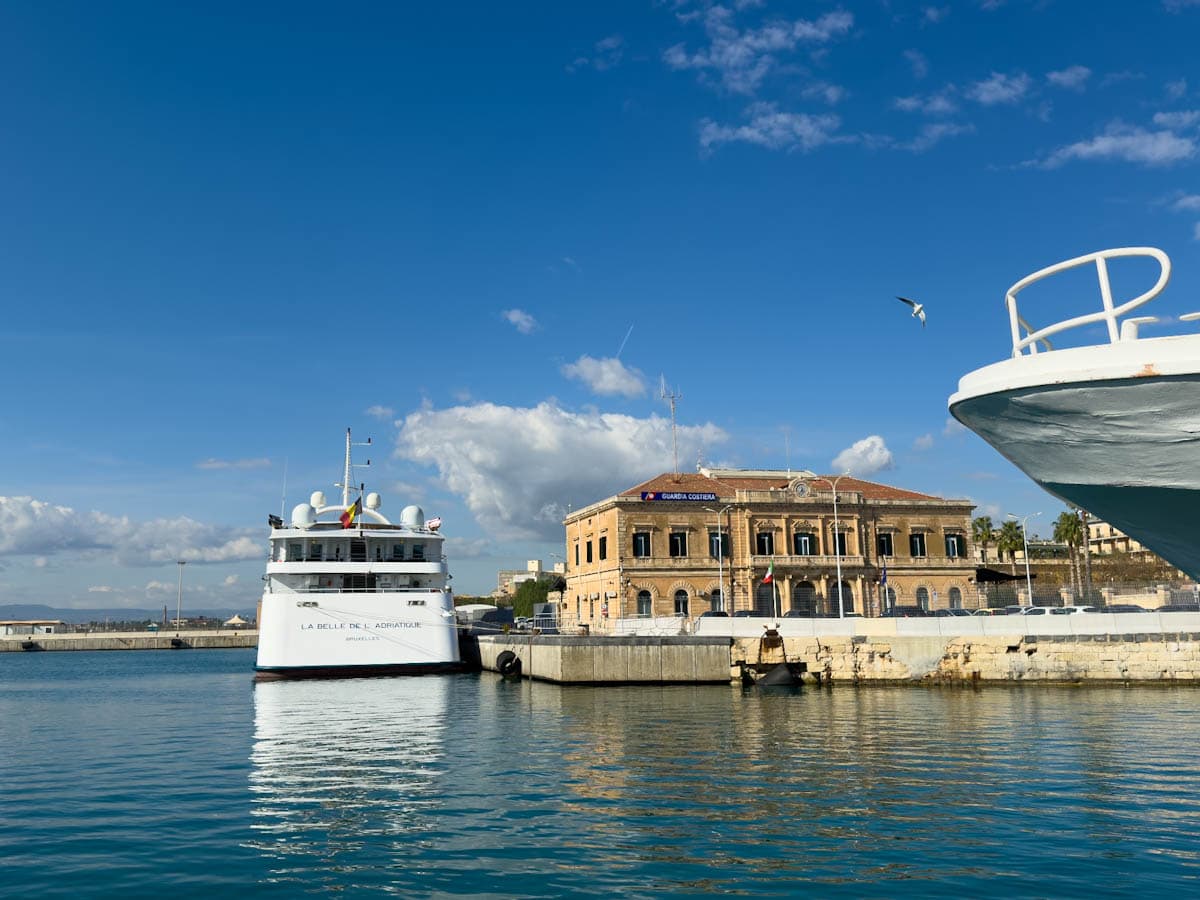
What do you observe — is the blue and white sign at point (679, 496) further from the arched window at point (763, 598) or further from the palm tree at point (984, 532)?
the palm tree at point (984, 532)

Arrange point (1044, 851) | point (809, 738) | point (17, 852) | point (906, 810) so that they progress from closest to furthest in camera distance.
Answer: point (1044, 851) → point (17, 852) → point (906, 810) → point (809, 738)

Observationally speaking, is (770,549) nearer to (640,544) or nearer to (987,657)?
(640,544)

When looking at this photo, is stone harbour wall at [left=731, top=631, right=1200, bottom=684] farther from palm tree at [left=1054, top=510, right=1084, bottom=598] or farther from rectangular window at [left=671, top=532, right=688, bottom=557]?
palm tree at [left=1054, top=510, right=1084, bottom=598]

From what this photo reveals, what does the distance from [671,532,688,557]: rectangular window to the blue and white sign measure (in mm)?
2396

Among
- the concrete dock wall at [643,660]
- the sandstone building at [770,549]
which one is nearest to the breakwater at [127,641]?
the sandstone building at [770,549]

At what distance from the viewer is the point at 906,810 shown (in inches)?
544

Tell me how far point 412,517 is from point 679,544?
1913cm

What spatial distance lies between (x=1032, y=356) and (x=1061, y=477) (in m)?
1.35

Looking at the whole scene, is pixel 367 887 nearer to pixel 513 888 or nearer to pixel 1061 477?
pixel 513 888

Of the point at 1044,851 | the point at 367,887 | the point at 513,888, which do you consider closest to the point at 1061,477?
the point at 1044,851

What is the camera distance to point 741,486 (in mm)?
65188

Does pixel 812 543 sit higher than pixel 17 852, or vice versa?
pixel 812 543

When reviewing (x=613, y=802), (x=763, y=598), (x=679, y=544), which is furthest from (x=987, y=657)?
(x=679, y=544)

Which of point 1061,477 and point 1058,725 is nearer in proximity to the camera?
point 1061,477
